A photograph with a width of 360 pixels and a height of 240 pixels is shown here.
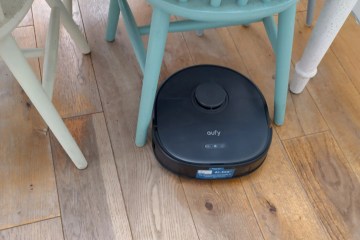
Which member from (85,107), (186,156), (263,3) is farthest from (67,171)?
(263,3)

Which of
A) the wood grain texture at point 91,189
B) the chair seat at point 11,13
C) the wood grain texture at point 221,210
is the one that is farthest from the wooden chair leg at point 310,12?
the chair seat at point 11,13

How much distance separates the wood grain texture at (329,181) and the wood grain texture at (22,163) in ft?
2.07

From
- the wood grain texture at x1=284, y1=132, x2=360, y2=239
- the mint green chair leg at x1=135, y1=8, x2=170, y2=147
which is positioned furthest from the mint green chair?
the wood grain texture at x1=284, y1=132, x2=360, y2=239

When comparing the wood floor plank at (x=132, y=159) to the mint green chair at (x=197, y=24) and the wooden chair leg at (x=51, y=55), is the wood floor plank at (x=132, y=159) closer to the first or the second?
the mint green chair at (x=197, y=24)

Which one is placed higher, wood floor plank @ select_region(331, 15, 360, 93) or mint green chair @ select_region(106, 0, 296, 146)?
mint green chair @ select_region(106, 0, 296, 146)

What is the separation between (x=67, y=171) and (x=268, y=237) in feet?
1.70

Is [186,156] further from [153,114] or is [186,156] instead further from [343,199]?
[343,199]

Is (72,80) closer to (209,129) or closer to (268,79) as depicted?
(209,129)

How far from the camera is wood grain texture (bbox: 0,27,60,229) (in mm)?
877

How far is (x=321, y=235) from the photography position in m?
0.88

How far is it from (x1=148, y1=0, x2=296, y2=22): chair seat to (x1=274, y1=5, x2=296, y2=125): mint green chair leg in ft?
0.45

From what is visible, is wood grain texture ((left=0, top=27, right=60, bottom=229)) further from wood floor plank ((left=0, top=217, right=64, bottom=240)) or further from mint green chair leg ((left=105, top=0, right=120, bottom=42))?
mint green chair leg ((left=105, top=0, right=120, bottom=42))

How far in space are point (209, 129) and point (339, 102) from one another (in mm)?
448

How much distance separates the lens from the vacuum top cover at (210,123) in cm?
85
